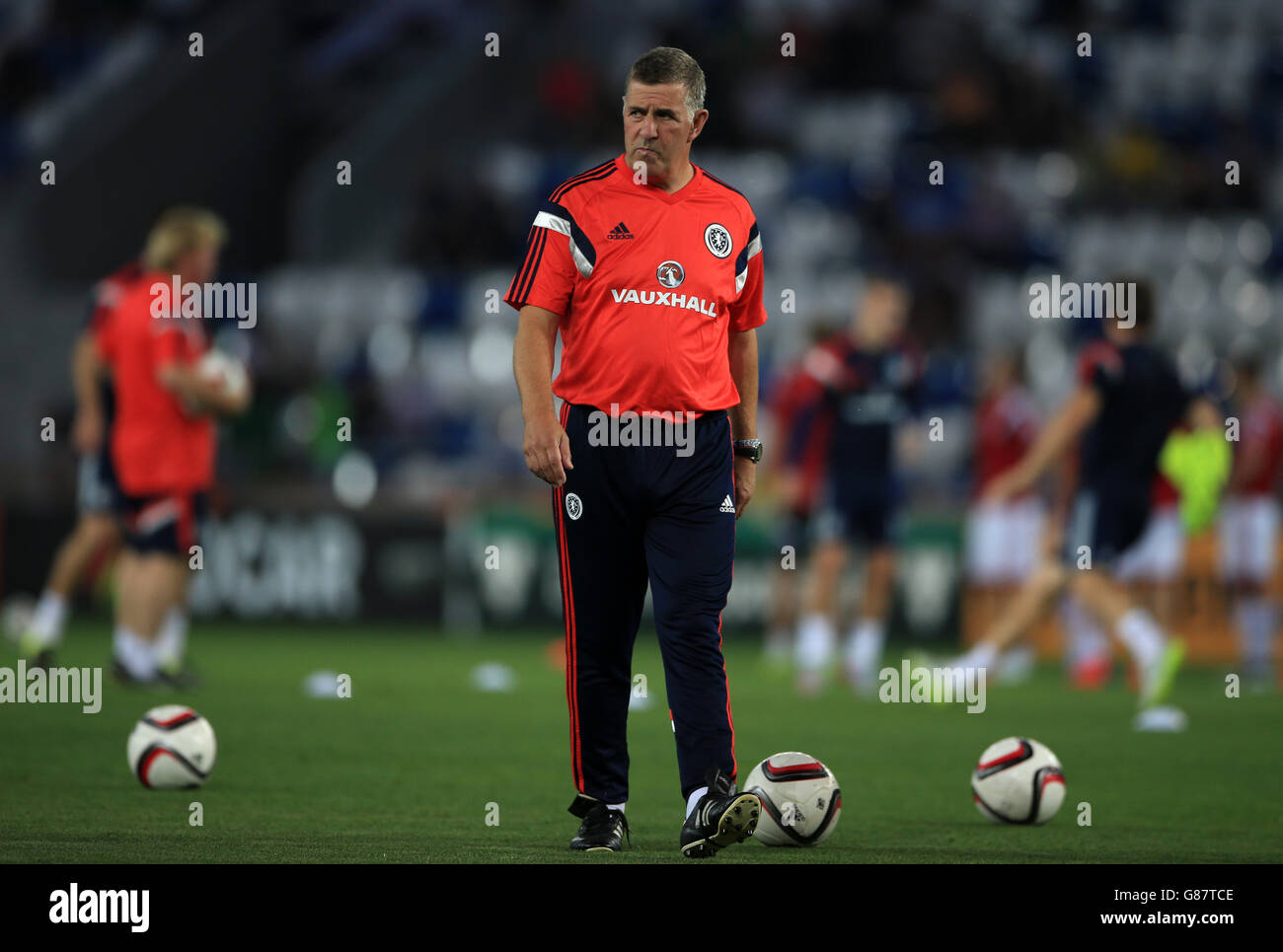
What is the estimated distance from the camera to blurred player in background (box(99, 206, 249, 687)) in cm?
1211

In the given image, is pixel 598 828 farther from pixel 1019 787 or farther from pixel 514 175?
pixel 514 175

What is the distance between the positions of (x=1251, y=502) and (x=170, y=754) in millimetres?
11702

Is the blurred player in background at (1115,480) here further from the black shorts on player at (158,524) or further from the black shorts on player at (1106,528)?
the black shorts on player at (158,524)

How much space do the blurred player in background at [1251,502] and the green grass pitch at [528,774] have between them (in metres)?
2.14

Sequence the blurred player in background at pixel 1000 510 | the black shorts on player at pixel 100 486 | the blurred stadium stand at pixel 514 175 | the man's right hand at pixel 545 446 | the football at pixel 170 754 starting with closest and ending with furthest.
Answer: the man's right hand at pixel 545 446, the football at pixel 170 754, the black shorts on player at pixel 100 486, the blurred player in background at pixel 1000 510, the blurred stadium stand at pixel 514 175

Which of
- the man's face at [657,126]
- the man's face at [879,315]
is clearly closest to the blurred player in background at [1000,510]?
the man's face at [879,315]

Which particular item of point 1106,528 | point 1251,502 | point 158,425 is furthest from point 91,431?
point 1251,502

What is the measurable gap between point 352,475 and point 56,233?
628cm

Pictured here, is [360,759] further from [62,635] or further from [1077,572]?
[62,635]

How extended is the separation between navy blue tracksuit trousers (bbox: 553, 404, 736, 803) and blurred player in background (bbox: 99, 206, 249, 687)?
606cm

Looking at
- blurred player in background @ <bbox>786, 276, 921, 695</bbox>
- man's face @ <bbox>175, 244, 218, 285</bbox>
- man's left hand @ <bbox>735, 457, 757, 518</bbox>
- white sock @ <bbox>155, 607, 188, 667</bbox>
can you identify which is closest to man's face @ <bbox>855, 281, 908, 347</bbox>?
blurred player in background @ <bbox>786, 276, 921, 695</bbox>

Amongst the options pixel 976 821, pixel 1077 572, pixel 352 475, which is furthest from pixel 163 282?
pixel 352 475

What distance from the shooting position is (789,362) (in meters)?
20.9

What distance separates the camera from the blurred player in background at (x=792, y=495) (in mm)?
16031
